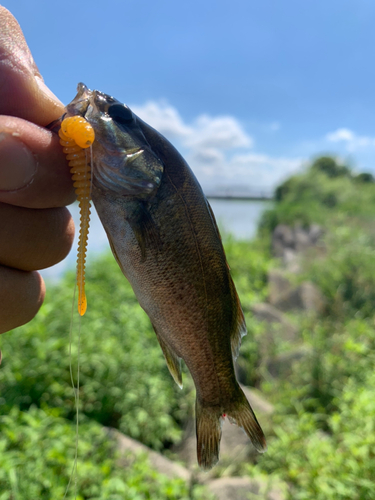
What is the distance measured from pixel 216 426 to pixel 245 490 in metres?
2.29

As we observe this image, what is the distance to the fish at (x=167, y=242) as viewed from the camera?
53.2 inches

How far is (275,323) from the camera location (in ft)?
20.7

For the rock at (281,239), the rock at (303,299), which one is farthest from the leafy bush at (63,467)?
the rock at (281,239)

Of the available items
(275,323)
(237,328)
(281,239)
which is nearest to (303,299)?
(275,323)

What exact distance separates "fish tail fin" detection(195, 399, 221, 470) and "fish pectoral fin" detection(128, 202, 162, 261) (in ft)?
2.39

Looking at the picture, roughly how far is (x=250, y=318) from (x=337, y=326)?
5.07 ft

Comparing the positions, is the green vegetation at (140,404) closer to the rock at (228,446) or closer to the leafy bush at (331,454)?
the leafy bush at (331,454)

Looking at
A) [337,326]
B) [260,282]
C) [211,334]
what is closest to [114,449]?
[211,334]

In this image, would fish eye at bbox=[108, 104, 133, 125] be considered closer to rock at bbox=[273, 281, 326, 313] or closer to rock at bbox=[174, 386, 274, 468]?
rock at bbox=[174, 386, 274, 468]

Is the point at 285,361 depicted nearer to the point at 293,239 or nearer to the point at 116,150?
the point at 116,150

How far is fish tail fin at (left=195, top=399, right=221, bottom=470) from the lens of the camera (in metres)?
1.36

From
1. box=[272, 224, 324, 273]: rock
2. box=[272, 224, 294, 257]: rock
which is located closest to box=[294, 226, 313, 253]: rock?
box=[272, 224, 324, 273]: rock

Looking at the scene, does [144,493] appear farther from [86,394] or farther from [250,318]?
[250,318]

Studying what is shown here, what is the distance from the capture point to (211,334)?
4.75 feet
